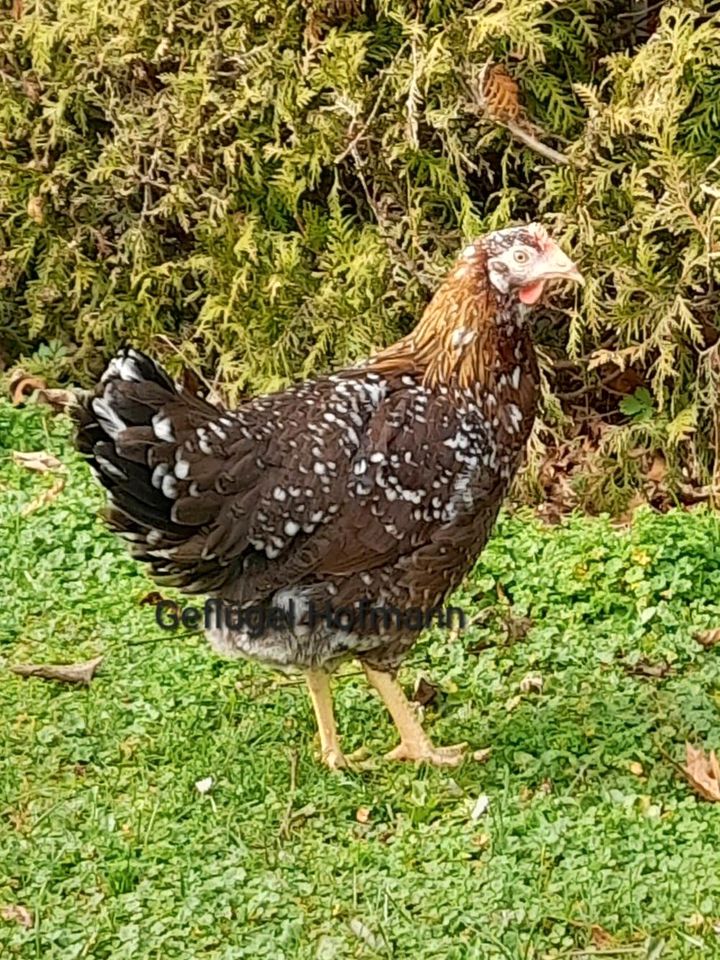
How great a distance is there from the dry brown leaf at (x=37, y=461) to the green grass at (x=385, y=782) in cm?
68

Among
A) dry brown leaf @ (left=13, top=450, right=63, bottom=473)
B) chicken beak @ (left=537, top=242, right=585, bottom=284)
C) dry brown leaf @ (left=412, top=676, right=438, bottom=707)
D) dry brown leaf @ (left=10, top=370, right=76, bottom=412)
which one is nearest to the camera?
chicken beak @ (left=537, top=242, right=585, bottom=284)

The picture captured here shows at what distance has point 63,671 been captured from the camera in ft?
14.5

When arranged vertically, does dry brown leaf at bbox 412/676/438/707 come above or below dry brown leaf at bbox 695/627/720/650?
below

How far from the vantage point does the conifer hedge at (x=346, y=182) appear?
16.2 feet

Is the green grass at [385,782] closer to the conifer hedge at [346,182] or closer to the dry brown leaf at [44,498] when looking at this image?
the dry brown leaf at [44,498]

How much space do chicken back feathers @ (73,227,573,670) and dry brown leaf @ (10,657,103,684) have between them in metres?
0.82

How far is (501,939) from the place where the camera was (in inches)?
125

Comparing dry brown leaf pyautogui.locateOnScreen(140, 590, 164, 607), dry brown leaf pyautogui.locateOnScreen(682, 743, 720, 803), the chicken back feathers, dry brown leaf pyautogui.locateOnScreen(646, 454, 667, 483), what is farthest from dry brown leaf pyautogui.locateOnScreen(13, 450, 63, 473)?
dry brown leaf pyautogui.locateOnScreen(682, 743, 720, 803)

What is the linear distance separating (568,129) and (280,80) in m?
1.22

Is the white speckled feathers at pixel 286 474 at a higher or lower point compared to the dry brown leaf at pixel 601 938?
higher

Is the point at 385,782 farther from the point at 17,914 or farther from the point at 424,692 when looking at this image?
the point at 17,914

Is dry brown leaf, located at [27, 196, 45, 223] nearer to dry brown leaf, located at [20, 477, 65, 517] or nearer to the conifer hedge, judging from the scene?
the conifer hedge

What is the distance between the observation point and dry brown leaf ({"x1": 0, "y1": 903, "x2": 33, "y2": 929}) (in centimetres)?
333

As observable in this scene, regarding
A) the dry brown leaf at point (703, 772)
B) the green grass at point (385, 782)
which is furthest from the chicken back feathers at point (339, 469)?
the dry brown leaf at point (703, 772)
